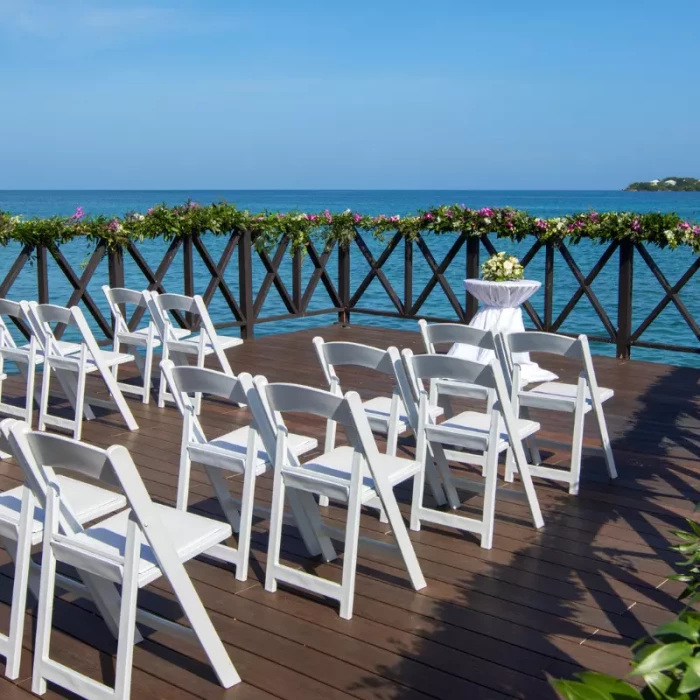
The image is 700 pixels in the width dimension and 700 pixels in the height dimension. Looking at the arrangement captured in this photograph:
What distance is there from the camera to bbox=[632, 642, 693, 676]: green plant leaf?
0.93m

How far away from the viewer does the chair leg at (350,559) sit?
9.92 feet

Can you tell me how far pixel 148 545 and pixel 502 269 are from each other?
4785 mm

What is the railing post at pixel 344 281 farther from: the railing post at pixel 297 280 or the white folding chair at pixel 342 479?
the white folding chair at pixel 342 479

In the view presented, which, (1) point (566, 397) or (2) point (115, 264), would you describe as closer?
(1) point (566, 397)

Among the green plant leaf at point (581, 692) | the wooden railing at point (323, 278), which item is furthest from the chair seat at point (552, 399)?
the green plant leaf at point (581, 692)

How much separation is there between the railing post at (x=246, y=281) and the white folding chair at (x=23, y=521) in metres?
5.72

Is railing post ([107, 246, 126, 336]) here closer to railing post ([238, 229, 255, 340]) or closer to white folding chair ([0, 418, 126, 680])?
railing post ([238, 229, 255, 340])

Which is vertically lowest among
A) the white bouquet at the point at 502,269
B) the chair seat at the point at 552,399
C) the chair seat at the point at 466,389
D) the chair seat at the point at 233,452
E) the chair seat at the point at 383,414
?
the chair seat at the point at 233,452

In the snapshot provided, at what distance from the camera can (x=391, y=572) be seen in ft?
11.2

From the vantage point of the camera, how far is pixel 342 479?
3.06m

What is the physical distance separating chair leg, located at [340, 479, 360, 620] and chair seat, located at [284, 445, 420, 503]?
32mm

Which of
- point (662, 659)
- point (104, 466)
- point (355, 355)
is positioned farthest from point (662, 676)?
point (355, 355)

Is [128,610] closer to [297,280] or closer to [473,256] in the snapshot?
[473,256]

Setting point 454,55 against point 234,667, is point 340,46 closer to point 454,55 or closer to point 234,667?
point 454,55
